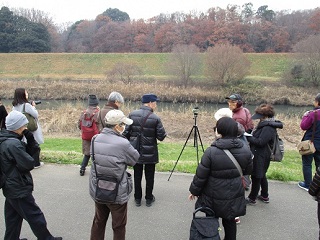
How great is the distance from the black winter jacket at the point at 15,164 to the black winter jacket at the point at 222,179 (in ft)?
6.41

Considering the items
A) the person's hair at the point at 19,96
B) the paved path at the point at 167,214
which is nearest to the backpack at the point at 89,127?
the paved path at the point at 167,214

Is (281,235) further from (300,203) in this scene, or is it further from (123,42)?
(123,42)

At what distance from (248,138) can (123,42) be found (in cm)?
5577

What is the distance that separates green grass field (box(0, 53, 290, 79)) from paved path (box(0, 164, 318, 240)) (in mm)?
35412

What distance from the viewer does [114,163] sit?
127 inches

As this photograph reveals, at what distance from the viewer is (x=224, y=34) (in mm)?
50625

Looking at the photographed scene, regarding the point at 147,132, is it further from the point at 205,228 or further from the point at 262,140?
the point at 205,228

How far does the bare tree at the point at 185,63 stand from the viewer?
33.1 m

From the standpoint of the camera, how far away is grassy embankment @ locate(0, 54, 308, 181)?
8492 millimetres

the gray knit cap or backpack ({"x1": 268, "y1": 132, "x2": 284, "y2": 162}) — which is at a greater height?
the gray knit cap

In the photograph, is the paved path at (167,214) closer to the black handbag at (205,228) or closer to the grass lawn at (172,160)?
the grass lawn at (172,160)

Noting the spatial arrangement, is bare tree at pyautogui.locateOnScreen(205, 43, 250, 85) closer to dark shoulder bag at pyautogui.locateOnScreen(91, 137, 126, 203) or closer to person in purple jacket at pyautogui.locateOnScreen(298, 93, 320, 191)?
person in purple jacket at pyautogui.locateOnScreen(298, 93, 320, 191)

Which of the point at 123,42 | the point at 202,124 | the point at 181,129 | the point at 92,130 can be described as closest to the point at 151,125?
the point at 92,130

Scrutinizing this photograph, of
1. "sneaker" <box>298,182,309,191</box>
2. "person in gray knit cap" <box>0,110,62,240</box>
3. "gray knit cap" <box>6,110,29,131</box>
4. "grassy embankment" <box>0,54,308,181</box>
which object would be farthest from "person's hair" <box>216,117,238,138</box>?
"grassy embankment" <box>0,54,308,181</box>
